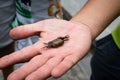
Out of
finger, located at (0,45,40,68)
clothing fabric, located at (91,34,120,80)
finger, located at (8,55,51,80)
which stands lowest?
clothing fabric, located at (91,34,120,80)

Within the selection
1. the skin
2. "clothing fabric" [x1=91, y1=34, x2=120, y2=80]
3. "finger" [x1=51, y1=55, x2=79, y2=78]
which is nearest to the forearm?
the skin

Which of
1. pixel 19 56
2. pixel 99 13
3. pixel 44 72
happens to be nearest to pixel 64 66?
pixel 44 72

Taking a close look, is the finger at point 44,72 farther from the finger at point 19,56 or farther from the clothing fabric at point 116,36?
the clothing fabric at point 116,36

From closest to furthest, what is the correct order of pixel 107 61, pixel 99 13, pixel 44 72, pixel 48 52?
pixel 44 72
pixel 48 52
pixel 99 13
pixel 107 61

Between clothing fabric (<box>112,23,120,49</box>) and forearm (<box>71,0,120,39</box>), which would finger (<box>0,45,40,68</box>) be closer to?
forearm (<box>71,0,120,39</box>)

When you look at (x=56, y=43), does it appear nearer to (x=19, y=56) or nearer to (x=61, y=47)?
(x=61, y=47)

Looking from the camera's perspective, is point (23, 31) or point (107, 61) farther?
point (107, 61)

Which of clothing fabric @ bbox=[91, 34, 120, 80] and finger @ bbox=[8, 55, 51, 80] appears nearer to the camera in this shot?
finger @ bbox=[8, 55, 51, 80]
